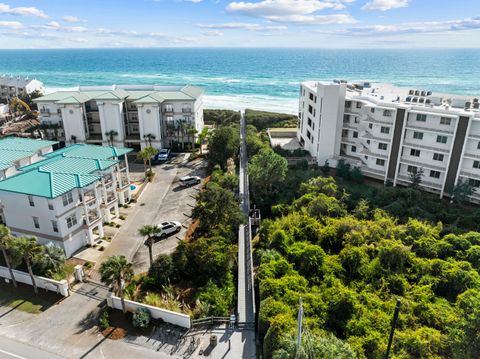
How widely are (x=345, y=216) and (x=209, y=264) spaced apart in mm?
15404

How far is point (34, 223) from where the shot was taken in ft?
100.0

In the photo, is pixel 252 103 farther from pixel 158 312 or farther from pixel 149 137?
pixel 158 312

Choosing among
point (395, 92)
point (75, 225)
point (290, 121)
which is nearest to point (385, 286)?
point (75, 225)

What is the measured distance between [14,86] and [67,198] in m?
89.7

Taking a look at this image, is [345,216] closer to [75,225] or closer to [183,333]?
[183,333]

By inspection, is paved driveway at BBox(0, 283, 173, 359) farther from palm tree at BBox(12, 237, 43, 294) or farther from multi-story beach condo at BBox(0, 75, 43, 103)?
multi-story beach condo at BBox(0, 75, 43, 103)

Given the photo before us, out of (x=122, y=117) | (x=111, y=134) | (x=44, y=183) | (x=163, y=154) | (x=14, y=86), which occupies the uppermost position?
(x=14, y=86)

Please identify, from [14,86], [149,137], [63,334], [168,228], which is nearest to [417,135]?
[168,228]

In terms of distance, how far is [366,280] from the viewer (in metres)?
25.6

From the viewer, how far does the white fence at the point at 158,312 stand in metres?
22.8

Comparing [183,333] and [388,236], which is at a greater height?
[388,236]

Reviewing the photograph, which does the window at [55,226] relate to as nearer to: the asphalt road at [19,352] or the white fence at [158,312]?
the white fence at [158,312]

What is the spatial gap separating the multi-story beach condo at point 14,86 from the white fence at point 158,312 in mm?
93293

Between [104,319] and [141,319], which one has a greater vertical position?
[141,319]
